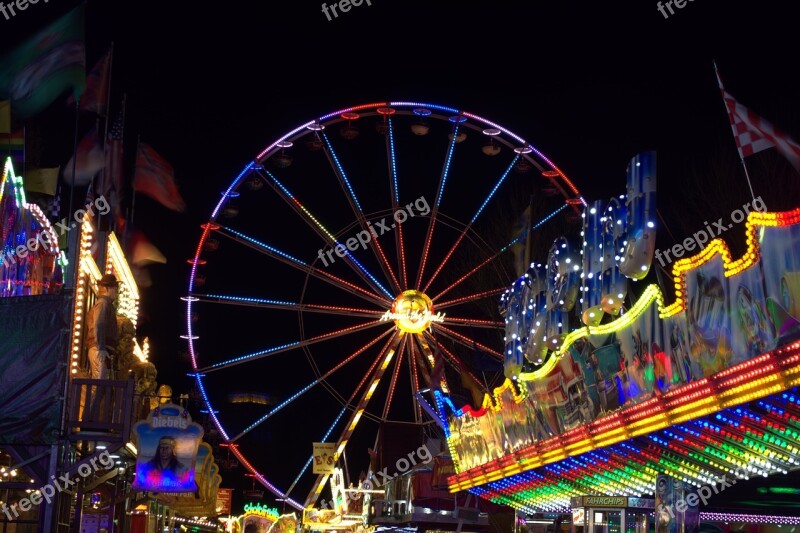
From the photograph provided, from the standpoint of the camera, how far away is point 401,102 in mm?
28766

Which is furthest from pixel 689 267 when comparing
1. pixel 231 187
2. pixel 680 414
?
pixel 231 187

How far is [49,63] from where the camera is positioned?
17969mm

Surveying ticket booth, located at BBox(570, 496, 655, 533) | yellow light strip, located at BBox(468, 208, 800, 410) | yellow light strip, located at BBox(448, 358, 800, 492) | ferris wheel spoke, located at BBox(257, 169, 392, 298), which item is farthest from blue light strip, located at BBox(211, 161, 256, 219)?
ticket booth, located at BBox(570, 496, 655, 533)

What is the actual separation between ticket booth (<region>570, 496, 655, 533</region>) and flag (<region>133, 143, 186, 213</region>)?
13977 mm

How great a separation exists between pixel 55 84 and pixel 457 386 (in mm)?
22466

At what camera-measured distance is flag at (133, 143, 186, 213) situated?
84.8 ft

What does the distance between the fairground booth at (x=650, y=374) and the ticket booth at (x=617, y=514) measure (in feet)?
0.06

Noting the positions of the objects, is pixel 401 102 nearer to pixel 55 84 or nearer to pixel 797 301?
pixel 55 84

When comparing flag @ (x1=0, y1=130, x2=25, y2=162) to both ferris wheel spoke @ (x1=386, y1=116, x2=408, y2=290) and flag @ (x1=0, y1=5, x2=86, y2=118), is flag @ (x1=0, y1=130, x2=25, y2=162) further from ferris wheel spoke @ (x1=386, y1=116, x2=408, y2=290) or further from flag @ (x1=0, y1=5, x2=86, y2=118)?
ferris wheel spoke @ (x1=386, y1=116, x2=408, y2=290)

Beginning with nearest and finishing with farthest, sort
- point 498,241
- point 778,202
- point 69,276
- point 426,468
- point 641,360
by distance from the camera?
point 641,360 → point 69,276 → point 778,202 → point 426,468 → point 498,241

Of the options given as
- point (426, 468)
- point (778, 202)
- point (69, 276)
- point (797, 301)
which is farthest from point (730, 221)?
point (797, 301)

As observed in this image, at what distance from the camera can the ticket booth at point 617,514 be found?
14.7 m

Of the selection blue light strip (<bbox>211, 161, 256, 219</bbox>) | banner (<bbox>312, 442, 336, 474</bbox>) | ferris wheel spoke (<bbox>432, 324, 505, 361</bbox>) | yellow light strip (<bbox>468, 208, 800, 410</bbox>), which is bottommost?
banner (<bbox>312, 442, 336, 474</bbox>)

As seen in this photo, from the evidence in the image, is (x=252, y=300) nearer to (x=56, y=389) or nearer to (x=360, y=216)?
(x=360, y=216)
